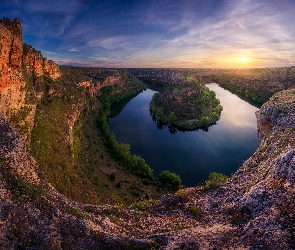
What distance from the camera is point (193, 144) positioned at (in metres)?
65.3

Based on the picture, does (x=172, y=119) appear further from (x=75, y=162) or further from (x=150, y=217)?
(x=150, y=217)

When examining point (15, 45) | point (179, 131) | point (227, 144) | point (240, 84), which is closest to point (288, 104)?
point (15, 45)

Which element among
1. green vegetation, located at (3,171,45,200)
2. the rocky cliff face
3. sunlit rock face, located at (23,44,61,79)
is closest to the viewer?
green vegetation, located at (3,171,45,200)

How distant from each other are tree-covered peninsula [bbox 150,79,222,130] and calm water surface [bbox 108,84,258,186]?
3086 millimetres

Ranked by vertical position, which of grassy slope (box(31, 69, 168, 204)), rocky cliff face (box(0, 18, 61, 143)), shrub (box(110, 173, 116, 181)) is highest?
rocky cliff face (box(0, 18, 61, 143))

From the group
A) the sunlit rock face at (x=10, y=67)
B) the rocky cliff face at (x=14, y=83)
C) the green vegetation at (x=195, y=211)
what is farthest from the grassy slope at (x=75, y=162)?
the green vegetation at (x=195, y=211)

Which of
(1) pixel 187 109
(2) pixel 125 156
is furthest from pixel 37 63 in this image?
(1) pixel 187 109

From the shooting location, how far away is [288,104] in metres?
27.0

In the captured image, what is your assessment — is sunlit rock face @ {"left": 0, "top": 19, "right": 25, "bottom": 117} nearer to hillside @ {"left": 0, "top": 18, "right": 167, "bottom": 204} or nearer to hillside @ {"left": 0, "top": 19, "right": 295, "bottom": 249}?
hillside @ {"left": 0, "top": 18, "right": 167, "bottom": 204}

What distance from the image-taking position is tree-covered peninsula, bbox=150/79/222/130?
79.8 m

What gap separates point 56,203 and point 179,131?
63987mm

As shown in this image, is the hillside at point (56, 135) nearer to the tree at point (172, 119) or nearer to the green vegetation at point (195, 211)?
the green vegetation at point (195, 211)

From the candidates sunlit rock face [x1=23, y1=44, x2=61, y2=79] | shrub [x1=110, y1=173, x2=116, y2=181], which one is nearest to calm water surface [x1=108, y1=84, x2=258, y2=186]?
shrub [x1=110, y1=173, x2=116, y2=181]

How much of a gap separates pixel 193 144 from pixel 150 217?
48453 mm
